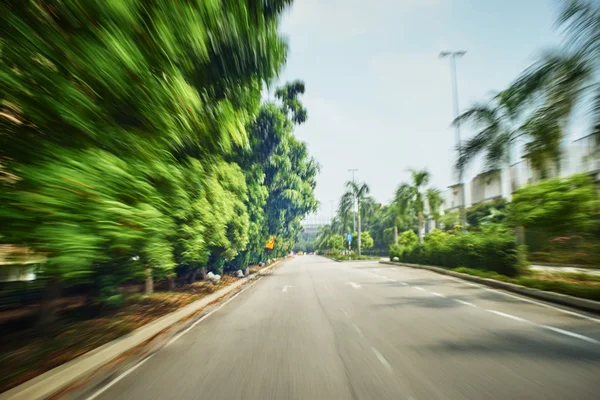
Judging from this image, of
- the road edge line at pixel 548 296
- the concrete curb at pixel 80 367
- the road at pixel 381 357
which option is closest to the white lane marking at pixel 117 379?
the road at pixel 381 357

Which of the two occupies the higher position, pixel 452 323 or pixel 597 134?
pixel 597 134

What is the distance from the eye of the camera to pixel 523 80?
32.7ft

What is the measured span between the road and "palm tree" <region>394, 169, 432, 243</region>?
27.6 m

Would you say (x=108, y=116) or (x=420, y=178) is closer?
(x=108, y=116)

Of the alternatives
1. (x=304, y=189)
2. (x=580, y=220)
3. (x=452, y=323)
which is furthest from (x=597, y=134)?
(x=304, y=189)

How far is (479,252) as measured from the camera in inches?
819

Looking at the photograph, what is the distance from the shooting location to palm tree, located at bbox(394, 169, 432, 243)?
37531mm

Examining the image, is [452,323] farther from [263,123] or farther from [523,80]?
[263,123]

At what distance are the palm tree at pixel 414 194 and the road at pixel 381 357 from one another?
27554mm

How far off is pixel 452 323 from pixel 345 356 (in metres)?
3.55

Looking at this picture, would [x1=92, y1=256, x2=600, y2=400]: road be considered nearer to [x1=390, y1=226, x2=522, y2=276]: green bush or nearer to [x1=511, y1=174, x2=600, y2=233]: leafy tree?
[x1=511, y1=174, x2=600, y2=233]: leafy tree

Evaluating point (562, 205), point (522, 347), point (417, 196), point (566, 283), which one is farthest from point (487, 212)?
point (522, 347)

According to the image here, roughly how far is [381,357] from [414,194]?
3385 cm

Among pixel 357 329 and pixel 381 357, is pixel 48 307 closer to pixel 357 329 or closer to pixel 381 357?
pixel 357 329
